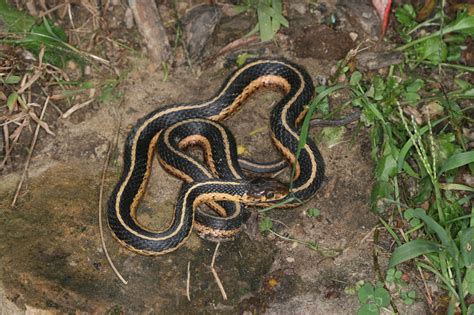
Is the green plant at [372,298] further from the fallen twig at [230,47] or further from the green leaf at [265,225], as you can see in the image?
the fallen twig at [230,47]

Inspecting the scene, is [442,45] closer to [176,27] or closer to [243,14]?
[243,14]

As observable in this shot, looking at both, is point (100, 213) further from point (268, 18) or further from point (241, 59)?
point (268, 18)

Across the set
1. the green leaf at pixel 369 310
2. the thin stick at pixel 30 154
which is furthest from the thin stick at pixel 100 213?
the green leaf at pixel 369 310

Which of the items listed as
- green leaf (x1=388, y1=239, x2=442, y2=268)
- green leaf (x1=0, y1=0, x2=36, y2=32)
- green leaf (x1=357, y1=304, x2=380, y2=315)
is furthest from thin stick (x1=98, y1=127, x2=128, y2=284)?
green leaf (x1=388, y1=239, x2=442, y2=268)

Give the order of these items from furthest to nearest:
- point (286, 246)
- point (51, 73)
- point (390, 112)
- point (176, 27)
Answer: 1. point (176, 27)
2. point (51, 73)
3. point (390, 112)
4. point (286, 246)

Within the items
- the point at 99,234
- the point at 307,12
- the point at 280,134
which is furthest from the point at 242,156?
the point at 307,12

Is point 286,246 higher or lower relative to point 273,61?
lower

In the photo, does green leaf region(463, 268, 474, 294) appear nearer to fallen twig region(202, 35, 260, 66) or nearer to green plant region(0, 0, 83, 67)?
fallen twig region(202, 35, 260, 66)

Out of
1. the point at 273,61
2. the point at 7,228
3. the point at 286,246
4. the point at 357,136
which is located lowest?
the point at 286,246
